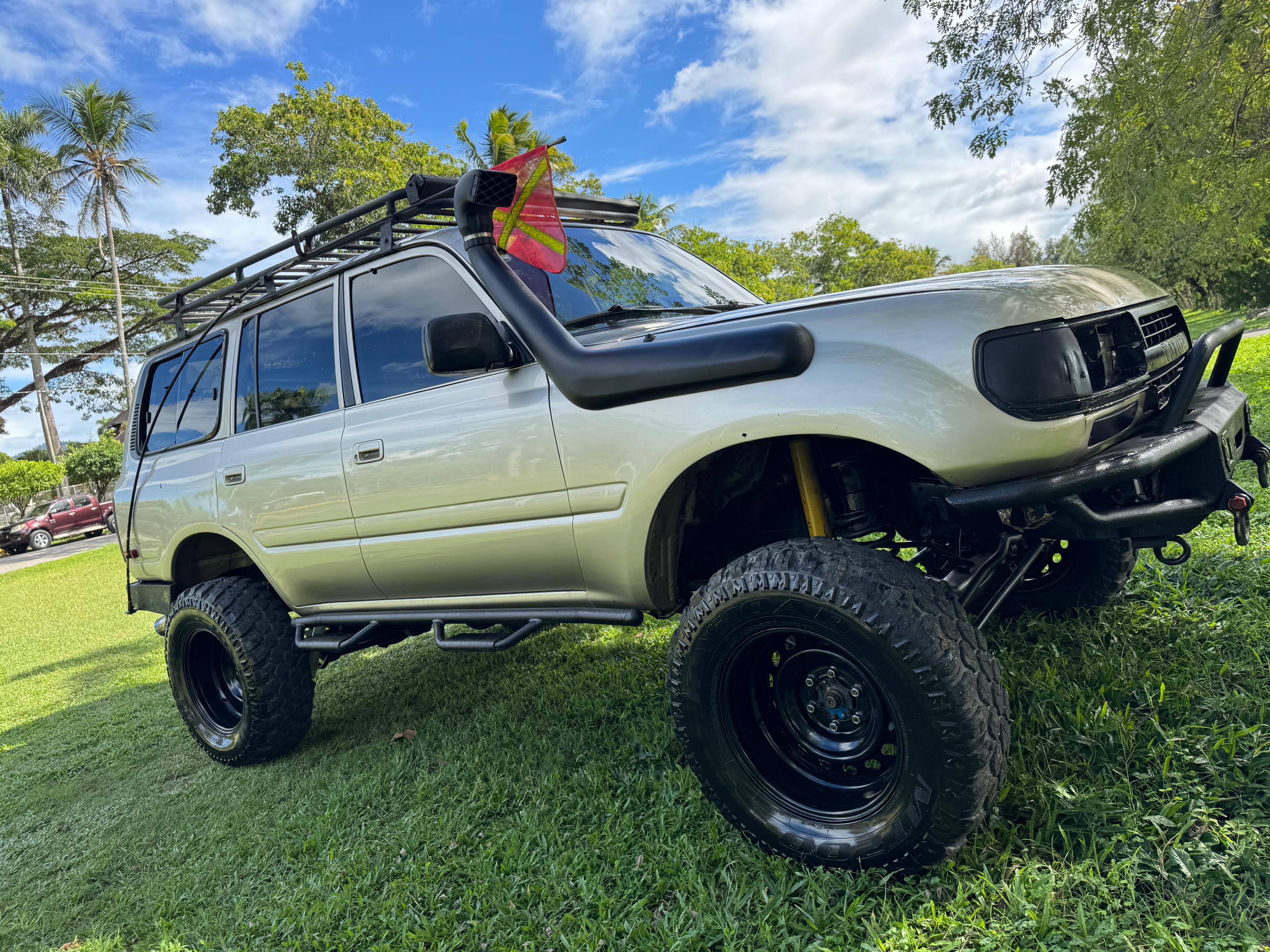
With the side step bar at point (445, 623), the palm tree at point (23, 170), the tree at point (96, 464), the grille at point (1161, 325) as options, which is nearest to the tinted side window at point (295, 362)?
the side step bar at point (445, 623)

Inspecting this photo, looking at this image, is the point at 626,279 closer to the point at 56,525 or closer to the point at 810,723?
the point at 810,723

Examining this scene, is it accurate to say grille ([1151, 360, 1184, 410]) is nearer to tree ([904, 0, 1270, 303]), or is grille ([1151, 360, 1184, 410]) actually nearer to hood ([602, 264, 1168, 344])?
hood ([602, 264, 1168, 344])

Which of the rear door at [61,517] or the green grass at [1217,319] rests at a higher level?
the rear door at [61,517]

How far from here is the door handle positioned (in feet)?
10.2

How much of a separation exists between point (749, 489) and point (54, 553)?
26649 mm

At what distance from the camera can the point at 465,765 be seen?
339cm

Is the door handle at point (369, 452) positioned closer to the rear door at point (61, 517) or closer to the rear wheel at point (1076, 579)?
the rear wheel at point (1076, 579)

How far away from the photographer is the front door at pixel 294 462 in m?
3.38

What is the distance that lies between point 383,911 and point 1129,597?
326 cm

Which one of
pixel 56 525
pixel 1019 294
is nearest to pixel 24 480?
pixel 56 525

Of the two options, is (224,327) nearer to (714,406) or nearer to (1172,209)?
(714,406)

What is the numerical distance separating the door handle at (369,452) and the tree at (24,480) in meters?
32.7

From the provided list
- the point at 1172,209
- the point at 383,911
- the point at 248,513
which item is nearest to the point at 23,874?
the point at 248,513

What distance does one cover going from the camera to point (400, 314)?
10.5 feet
